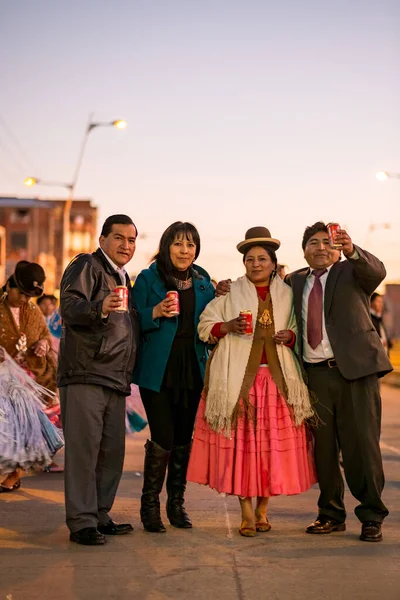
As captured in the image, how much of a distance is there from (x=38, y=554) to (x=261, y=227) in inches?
106

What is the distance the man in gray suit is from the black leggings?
34.5 inches

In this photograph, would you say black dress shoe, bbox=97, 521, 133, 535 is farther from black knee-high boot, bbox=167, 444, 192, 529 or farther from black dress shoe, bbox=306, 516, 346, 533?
black dress shoe, bbox=306, 516, 346, 533

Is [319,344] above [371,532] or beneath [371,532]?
above

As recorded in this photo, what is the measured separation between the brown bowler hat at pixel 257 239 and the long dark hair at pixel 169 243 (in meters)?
0.36

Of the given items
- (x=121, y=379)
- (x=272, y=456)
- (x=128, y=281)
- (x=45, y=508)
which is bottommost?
(x=45, y=508)

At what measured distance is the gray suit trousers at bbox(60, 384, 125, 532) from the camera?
6500 millimetres

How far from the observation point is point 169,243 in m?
7.05

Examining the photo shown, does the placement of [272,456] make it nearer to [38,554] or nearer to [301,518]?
[301,518]

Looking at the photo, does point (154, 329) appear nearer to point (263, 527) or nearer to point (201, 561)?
point (263, 527)

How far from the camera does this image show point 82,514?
254 inches

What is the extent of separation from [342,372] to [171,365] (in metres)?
1.18

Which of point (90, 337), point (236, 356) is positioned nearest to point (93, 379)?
point (90, 337)

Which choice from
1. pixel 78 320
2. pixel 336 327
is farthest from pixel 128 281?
pixel 336 327

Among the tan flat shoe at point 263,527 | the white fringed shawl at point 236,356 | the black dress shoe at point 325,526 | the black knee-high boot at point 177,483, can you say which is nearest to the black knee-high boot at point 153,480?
the black knee-high boot at point 177,483
